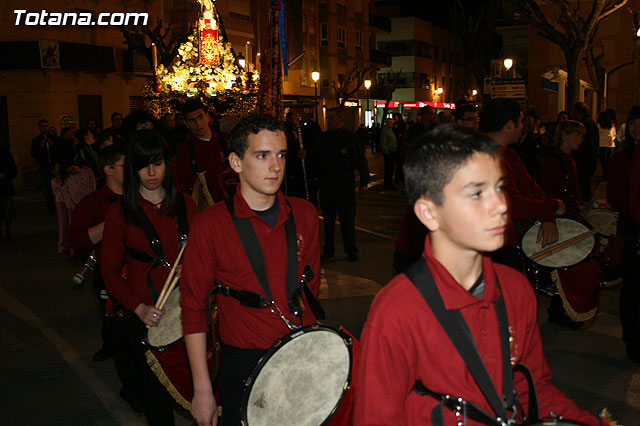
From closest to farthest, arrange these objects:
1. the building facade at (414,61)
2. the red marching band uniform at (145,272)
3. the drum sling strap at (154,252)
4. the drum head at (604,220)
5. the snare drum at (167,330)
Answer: the snare drum at (167,330)
the red marching band uniform at (145,272)
the drum sling strap at (154,252)
the drum head at (604,220)
the building facade at (414,61)

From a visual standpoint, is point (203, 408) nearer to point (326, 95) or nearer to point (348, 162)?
point (348, 162)

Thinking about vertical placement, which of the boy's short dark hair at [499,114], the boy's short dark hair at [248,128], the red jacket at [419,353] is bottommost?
the red jacket at [419,353]

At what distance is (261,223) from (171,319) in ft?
3.39

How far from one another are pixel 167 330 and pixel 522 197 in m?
2.83

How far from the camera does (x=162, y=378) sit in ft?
12.4

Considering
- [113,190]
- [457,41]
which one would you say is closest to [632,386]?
[113,190]

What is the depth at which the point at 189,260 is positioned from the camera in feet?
9.82

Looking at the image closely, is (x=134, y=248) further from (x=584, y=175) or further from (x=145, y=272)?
(x=584, y=175)

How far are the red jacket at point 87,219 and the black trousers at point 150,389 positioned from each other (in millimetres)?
919

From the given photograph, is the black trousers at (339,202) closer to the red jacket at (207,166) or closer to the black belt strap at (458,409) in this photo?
the red jacket at (207,166)

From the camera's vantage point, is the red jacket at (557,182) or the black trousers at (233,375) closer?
the black trousers at (233,375)

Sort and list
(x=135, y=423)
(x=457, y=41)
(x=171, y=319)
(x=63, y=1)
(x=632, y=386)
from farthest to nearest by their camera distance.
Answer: (x=457, y=41) < (x=63, y=1) < (x=632, y=386) < (x=135, y=423) < (x=171, y=319)

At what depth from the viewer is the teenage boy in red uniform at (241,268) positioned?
295 centimetres

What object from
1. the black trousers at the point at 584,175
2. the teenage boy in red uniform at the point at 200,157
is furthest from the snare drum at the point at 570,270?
the black trousers at the point at 584,175
